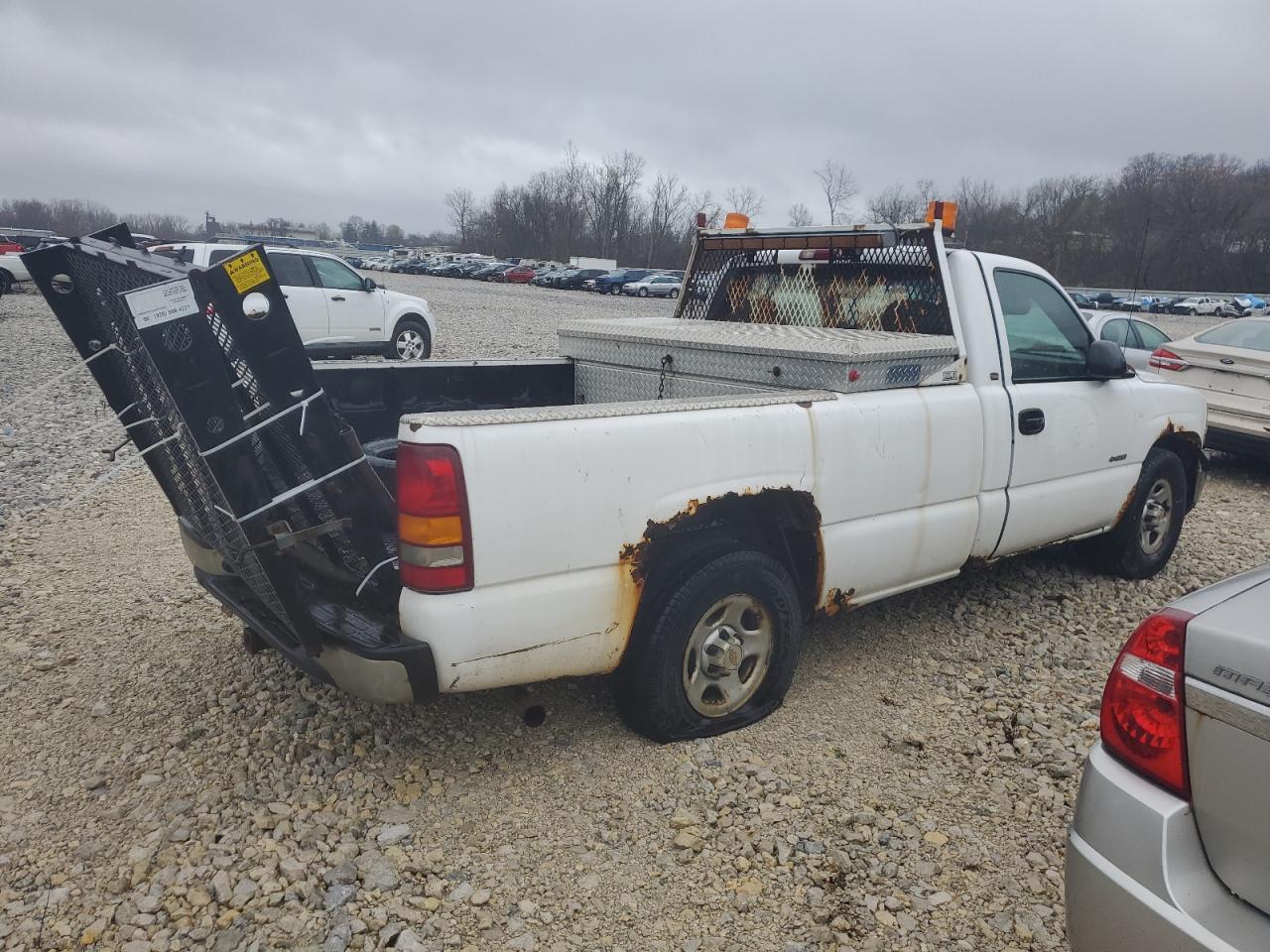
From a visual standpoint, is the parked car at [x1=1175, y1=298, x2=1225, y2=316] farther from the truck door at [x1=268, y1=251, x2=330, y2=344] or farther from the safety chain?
the safety chain

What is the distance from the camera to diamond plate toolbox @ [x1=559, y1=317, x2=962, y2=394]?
3633 millimetres

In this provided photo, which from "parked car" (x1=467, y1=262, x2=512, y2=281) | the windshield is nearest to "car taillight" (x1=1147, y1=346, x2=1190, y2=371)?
the windshield

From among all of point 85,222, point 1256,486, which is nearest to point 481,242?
point 85,222

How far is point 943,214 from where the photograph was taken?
13.8 feet

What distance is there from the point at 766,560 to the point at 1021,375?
1822 millimetres

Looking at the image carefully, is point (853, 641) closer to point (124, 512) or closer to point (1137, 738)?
point (1137, 738)

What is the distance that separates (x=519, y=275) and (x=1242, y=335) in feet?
168

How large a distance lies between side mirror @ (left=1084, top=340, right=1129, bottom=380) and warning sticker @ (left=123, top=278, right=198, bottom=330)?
4.08 m

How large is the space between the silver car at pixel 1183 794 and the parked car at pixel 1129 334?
970 centimetres

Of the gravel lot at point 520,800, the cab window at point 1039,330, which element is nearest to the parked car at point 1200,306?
the cab window at point 1039,330

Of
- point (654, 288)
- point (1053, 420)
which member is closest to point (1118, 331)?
point (1053, 420)

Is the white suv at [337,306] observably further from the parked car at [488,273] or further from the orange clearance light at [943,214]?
the parked car at [488,273]

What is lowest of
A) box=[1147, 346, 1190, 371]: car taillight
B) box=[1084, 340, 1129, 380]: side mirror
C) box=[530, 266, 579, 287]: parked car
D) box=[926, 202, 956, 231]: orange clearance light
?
box=[530, 266, 579, 287]: parked car

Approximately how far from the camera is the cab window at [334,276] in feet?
43.2
